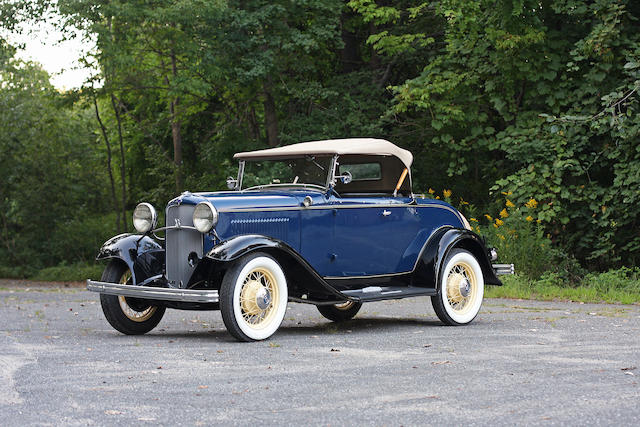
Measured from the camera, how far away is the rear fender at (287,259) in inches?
311

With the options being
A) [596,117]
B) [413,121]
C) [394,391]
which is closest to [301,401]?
[394,391]

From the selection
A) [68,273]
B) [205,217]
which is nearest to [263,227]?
[205,217]

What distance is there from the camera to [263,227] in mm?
8555

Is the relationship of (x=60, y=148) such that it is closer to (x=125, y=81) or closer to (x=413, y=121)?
(x=125, y=81)

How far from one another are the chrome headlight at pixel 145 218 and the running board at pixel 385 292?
2.06m

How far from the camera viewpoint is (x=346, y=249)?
9156 millimetres

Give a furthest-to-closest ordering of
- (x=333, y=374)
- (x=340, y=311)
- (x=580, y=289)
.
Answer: (x=580, y=289)
(x=340, y=311)
(x=333, y=374)

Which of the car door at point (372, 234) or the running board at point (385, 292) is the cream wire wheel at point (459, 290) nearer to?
the running board at point (385, 292)

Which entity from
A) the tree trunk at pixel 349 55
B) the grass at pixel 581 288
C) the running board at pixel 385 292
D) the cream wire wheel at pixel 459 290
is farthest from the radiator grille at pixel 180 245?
Answer: the tree trunk at pixel 349 55

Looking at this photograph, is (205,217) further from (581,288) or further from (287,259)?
(581,288)

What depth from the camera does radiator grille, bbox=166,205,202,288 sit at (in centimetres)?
843

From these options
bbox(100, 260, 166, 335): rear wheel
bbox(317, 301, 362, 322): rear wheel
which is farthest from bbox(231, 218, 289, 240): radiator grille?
bbox(317, 301, 362, 322): rear wheel

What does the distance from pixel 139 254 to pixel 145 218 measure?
0.41 m

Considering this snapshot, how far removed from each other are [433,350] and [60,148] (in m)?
20.9
